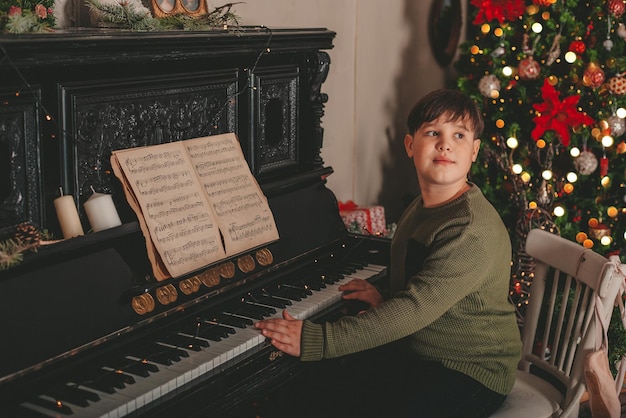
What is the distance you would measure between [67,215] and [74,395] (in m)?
0.46

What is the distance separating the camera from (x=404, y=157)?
15.9 feet

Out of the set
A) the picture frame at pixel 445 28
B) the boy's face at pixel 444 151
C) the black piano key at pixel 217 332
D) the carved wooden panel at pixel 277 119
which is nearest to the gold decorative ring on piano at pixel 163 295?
the black piano key at pixel 217 332

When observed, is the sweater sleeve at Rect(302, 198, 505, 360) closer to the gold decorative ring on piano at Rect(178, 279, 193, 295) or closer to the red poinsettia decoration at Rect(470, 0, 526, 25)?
the gold decorative ring on piano at Rect(178, 279, 193, 295)

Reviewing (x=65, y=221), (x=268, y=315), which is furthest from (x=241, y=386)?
(x=65, y=221)

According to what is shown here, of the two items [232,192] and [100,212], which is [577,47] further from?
[100,212]

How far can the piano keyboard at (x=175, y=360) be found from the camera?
166 centimetres

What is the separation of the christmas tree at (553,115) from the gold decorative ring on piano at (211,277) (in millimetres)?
2526

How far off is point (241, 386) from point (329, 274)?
2.54ft

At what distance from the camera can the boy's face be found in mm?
2295

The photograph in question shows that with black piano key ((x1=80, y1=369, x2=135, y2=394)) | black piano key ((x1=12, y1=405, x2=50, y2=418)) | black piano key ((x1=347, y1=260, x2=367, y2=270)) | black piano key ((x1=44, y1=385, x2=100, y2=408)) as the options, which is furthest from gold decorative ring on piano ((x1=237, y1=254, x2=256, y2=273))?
black piano key ((x1=12, y1=405, x2=50, y2=418))

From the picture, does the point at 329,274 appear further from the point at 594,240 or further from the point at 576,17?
the point at 576,17

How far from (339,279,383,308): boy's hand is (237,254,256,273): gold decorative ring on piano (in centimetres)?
30

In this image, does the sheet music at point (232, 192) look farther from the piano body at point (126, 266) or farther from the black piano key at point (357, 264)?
the black piano key at point (357, 264)

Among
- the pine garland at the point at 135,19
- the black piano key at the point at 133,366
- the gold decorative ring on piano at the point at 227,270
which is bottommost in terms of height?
the black piano key at the point at 133,366
